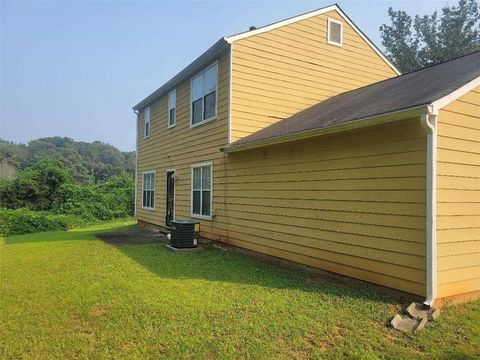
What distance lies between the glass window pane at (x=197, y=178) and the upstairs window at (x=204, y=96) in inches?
56.1

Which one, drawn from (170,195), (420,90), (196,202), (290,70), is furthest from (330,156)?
(170,195)

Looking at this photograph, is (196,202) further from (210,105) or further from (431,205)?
(431,205)

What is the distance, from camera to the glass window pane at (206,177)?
421 inches

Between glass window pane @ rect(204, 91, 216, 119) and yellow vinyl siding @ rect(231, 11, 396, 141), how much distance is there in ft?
3.56

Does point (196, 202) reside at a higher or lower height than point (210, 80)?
lower

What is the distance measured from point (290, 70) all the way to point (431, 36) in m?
17.8

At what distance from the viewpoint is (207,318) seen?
4.52m

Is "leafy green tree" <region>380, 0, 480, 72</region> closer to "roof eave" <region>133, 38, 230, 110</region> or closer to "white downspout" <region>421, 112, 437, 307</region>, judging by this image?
"roof eave" <region>133, 38, 230, 110</region>

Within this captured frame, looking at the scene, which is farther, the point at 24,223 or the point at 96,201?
the point at 96,201

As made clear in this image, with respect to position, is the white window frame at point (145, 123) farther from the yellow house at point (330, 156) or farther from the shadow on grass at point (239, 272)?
the shadow on grass at point (239, 272)

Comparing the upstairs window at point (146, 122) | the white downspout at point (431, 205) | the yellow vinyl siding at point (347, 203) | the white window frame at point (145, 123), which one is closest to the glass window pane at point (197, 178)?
the yellow vinyl siding at point (347, 203)

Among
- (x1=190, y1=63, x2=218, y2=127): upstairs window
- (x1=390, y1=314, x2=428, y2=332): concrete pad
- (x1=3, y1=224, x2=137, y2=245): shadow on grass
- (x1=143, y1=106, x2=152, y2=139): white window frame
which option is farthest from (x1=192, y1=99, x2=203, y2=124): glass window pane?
(x1=390, y1=314, x2=428, y2=332): concrete pad

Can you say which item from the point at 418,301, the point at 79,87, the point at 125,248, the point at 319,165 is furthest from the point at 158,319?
the point at 79,87

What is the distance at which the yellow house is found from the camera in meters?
5.00
